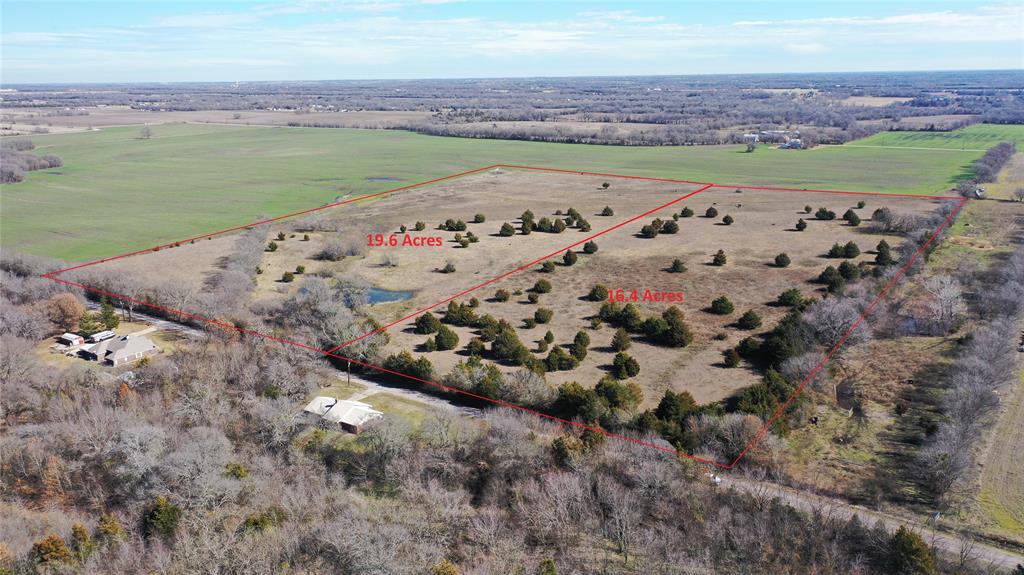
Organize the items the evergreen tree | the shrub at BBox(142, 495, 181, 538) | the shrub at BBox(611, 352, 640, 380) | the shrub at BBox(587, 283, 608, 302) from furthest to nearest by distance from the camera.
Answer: the shrub at BBox(587, 283, 608, 302)
the evergreen tree
the shrub at BBox(611, 352, 640, 380)
the shrub at BBox(142, 495, 181, 538)

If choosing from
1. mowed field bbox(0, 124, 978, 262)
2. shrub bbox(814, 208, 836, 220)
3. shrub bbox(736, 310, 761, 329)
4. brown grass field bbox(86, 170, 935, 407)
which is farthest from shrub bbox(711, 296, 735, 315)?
mowed field bbox(0, 124, 978, 262)

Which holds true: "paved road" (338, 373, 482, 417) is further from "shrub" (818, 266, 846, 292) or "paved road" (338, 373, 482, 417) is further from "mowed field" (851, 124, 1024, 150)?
"mowed field" (851, 124, 1024, 150)

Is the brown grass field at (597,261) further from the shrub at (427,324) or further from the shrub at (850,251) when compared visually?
the shrub at (850,251)

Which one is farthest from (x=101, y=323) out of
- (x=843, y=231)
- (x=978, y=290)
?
(x=843, y=231)

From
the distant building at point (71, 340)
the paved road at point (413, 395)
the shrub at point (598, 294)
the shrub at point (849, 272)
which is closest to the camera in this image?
the paved road at point (413, 395)

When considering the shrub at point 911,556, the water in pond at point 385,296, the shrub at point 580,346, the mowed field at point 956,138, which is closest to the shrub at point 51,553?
the shrub at point 580,346

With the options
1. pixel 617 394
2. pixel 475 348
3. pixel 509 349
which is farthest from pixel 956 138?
pixel 617 394

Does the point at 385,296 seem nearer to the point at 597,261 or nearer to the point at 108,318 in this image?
the point at 108,318
